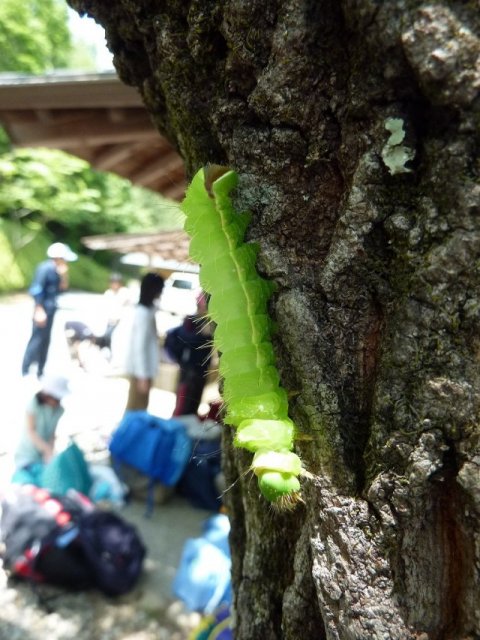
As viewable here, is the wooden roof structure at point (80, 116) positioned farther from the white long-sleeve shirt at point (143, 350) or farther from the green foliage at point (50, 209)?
the green foliage at point (50, 209)

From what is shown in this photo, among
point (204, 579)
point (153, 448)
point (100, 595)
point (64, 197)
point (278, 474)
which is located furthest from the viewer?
point (64, 197)

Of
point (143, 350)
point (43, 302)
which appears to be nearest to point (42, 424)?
point (143, 350)

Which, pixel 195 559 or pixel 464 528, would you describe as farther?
pixel 195 559

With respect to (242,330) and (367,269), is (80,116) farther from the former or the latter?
(367,269)

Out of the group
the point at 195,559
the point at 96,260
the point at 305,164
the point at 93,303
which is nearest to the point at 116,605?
the point at 195,559

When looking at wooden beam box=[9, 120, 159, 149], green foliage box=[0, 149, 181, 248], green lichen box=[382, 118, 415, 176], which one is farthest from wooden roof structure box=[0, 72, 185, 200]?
green foliage box=[0, 149, 181, 248]

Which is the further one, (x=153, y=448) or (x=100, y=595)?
(x=153, y=448)

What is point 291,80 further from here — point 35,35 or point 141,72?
point 35,35

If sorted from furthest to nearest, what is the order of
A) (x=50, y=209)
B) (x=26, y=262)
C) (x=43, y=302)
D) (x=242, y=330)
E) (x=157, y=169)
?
(x=50, y=209)
(x=26, y=262)
(x=43, y=302)
(x=157, y=169)
(x=242, y=330)
